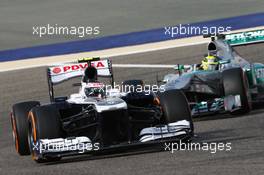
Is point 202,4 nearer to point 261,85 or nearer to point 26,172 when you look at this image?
point 261,85

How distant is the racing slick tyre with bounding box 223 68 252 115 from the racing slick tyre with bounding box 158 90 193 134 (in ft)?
7.68

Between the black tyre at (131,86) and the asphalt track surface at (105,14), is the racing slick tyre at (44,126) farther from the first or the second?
the asphalt track surface at (105,14)

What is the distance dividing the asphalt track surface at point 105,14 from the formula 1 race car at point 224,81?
1012cm

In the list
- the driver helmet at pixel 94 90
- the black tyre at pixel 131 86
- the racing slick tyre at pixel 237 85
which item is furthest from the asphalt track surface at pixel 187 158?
the black tyre at pixel 131 86

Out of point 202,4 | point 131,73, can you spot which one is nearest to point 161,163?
point 131,73

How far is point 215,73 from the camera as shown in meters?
17.2

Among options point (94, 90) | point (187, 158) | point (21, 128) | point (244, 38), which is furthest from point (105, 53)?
point (187, 158)

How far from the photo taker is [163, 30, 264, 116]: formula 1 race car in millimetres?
16562

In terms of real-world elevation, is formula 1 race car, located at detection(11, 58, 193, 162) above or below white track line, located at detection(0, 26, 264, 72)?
below

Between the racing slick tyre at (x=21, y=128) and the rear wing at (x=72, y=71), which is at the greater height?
the rear wing at (x=72, y=71)

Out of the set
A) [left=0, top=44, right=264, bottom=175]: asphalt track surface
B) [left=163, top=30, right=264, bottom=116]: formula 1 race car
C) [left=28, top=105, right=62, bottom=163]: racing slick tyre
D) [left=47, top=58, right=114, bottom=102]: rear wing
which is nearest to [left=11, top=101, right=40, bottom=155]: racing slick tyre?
[left=0, top=44, right=264, bottom=175]: asphalt track surface

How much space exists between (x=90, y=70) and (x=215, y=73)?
2.97 meters

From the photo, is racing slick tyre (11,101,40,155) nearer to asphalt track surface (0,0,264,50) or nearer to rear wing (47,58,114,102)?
rear wing (47,58,114,102)

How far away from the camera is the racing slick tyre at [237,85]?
16516mm
